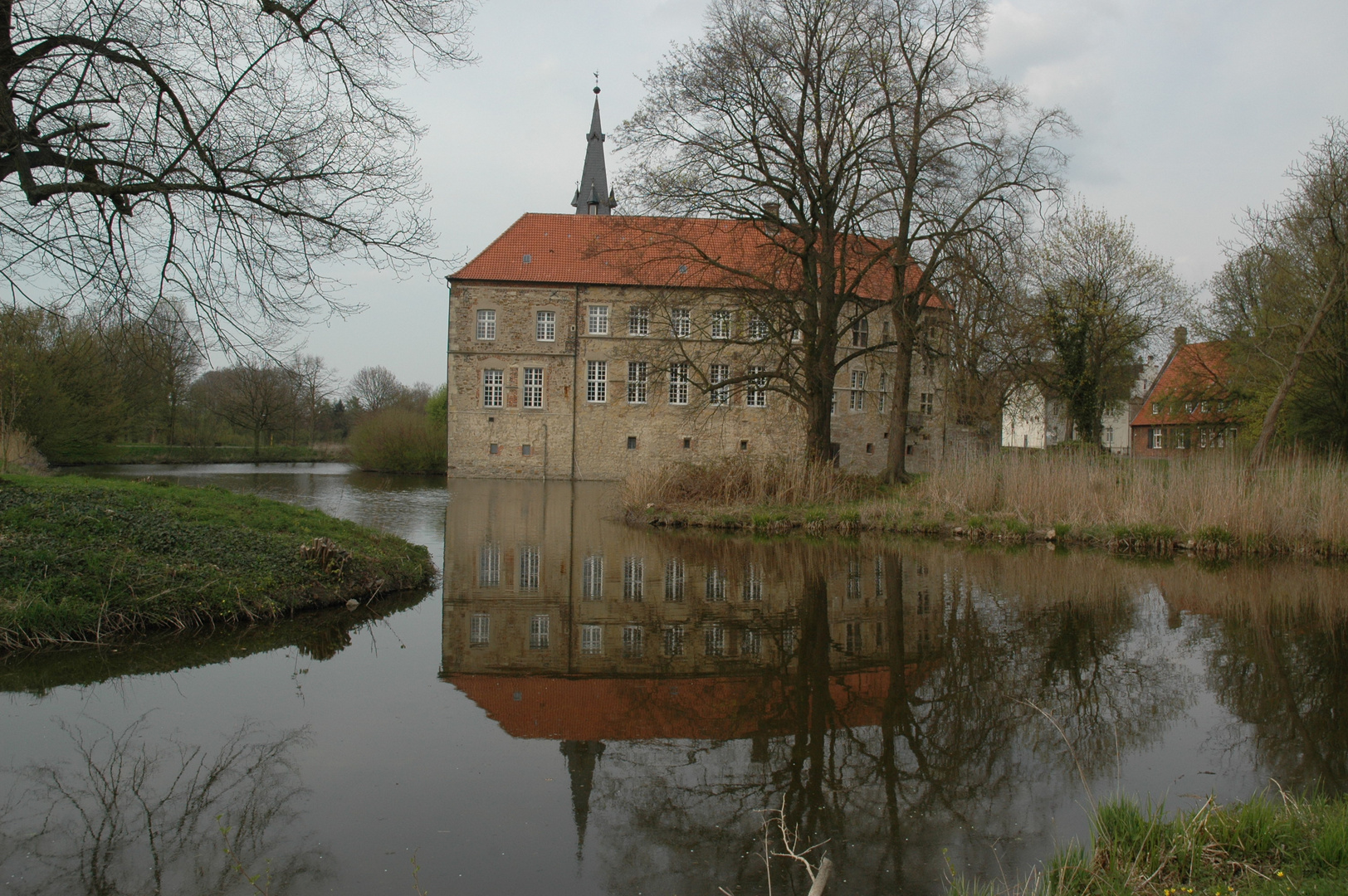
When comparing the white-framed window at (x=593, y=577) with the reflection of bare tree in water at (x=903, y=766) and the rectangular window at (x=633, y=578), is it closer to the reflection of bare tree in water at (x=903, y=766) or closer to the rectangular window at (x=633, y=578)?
the rectangular window at (x=633, y=578)

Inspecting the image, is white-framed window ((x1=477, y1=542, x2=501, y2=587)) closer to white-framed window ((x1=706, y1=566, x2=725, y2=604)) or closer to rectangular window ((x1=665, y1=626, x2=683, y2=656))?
white-framed window ((x1=706, y1=566, x2=725, y2=604))

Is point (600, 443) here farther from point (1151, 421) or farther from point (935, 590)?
point (1151, 421)

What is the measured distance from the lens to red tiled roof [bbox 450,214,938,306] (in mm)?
18125

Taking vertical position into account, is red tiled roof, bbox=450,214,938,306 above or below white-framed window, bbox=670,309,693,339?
above

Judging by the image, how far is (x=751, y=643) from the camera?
23.1ft

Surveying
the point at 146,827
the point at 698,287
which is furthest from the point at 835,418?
the point at 146,827

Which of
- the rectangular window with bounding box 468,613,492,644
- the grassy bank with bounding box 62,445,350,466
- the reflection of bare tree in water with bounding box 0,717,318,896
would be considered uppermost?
the grassy bank with bounding box 62,445,350,466

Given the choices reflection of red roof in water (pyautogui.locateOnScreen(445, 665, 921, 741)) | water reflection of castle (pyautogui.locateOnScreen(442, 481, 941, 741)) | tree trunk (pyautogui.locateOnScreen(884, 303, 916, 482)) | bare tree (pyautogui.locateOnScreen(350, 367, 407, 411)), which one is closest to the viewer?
reflection of red roof in water (pyautogui.locateOnScreen(445, 665, 921, 741))

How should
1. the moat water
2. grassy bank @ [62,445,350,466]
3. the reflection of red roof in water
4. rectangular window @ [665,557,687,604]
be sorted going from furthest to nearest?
grassy bank @ [62,445,350,466] < rectangular window @ [665,557,687,604] < the reflection of red roof in water < the moat water

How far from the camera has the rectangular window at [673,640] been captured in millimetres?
6730

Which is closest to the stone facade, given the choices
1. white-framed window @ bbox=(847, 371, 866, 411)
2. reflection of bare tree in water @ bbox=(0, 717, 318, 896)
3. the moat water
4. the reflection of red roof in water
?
white-framed window @ bbox=(847, 371, 866, 411)

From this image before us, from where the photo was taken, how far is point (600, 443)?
34.0 meters

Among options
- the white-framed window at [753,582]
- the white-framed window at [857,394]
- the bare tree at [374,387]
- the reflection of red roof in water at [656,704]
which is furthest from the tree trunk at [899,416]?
the bare tree at [374,387]

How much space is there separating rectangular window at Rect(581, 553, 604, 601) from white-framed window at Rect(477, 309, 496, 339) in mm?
22668
